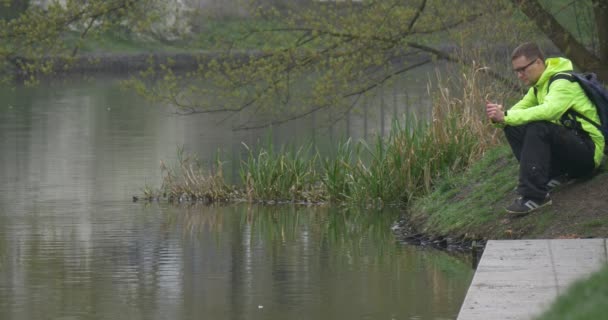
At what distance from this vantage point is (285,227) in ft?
43.4

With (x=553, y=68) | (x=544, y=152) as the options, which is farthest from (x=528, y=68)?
(x=544, y=152)

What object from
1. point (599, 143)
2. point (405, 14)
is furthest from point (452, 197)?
point (405, 14)

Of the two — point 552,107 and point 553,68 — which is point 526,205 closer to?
point 552,107

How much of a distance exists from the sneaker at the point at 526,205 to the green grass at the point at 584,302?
4.28 metres

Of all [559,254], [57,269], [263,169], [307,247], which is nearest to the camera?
[559,254]

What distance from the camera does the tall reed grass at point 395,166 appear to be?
14.3 metres

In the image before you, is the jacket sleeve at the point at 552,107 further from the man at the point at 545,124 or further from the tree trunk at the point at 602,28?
the tree trunk at the point at 602,28

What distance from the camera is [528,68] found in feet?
32.9

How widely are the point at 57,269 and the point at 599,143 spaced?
167 inches

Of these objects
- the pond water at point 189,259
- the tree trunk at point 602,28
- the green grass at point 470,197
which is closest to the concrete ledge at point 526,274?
the pond water at point 189,259

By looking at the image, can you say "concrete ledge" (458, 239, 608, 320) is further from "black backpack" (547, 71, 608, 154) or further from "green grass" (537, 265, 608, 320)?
"black backpack" (547, 71, 608, 154)

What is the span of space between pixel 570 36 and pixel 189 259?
762cm

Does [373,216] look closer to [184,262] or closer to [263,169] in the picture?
[263,169]

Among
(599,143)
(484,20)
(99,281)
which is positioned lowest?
(99,281)
